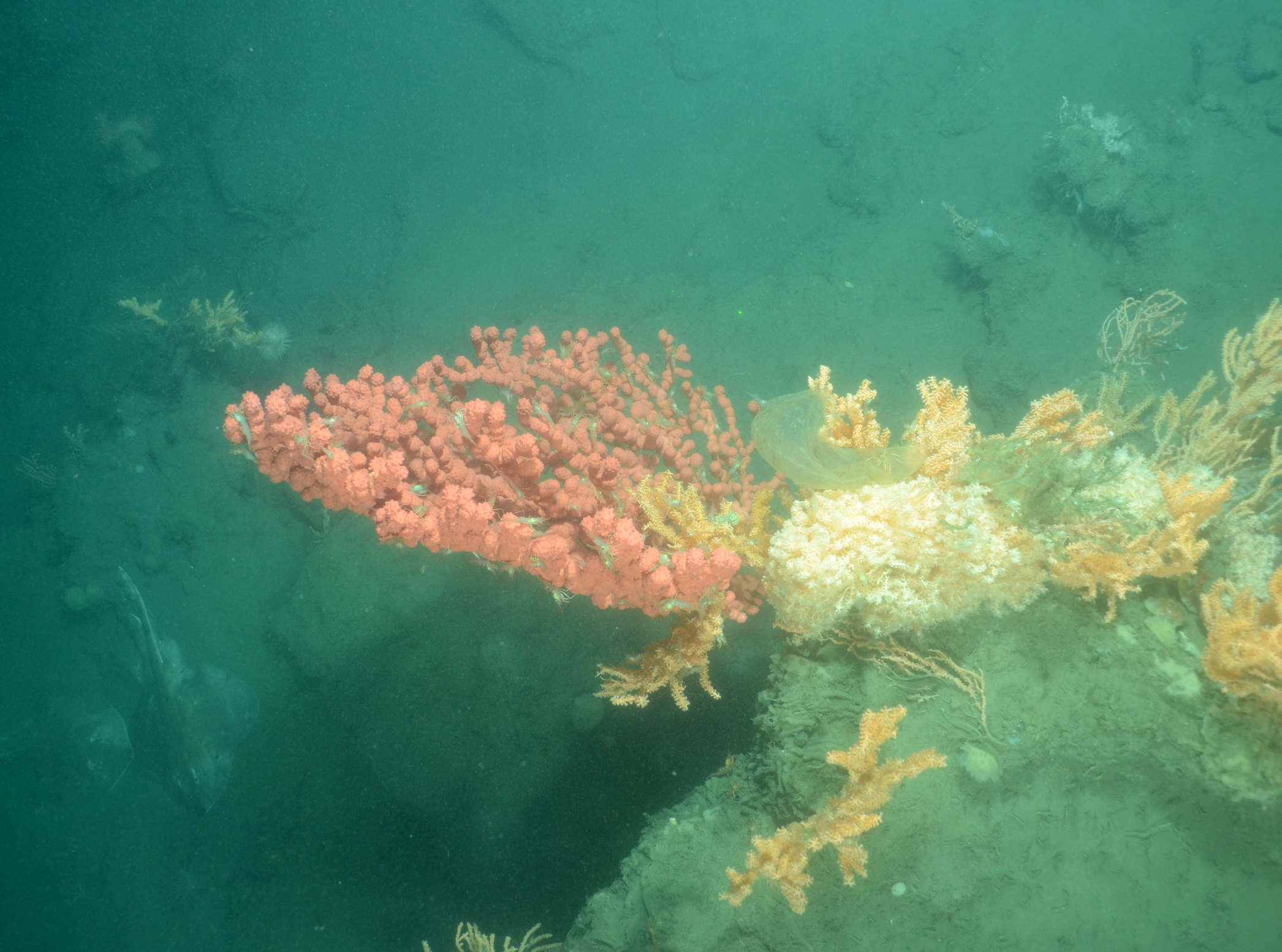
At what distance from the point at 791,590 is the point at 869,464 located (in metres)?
0.83

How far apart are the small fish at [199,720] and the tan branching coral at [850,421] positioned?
750 centimetres

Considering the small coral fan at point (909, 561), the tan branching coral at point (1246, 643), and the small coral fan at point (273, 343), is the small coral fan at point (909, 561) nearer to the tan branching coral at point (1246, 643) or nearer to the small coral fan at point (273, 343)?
the tan branching coral at point (1246, 643)

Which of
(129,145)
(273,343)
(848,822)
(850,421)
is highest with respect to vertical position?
(850,421)

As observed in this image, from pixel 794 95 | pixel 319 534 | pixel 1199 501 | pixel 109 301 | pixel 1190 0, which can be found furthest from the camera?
pixel 109 301

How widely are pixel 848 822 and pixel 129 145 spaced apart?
51.7 feet

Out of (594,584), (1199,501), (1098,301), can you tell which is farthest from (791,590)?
(1098,301)

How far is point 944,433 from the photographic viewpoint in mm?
3086

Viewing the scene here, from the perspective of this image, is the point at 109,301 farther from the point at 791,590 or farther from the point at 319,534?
the point at 791,590

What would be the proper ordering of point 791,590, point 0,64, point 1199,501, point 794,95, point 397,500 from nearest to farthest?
point 1199,501
point 791,590
point 397,500
point 794,95
point 0,64

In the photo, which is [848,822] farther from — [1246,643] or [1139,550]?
[1139,550]

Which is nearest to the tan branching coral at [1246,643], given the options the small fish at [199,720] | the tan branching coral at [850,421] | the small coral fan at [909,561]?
the small coral fan at [909,561]

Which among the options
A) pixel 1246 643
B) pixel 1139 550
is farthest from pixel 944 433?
pixel 1246 643

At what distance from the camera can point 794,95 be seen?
9195mm

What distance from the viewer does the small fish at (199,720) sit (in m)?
6.95
